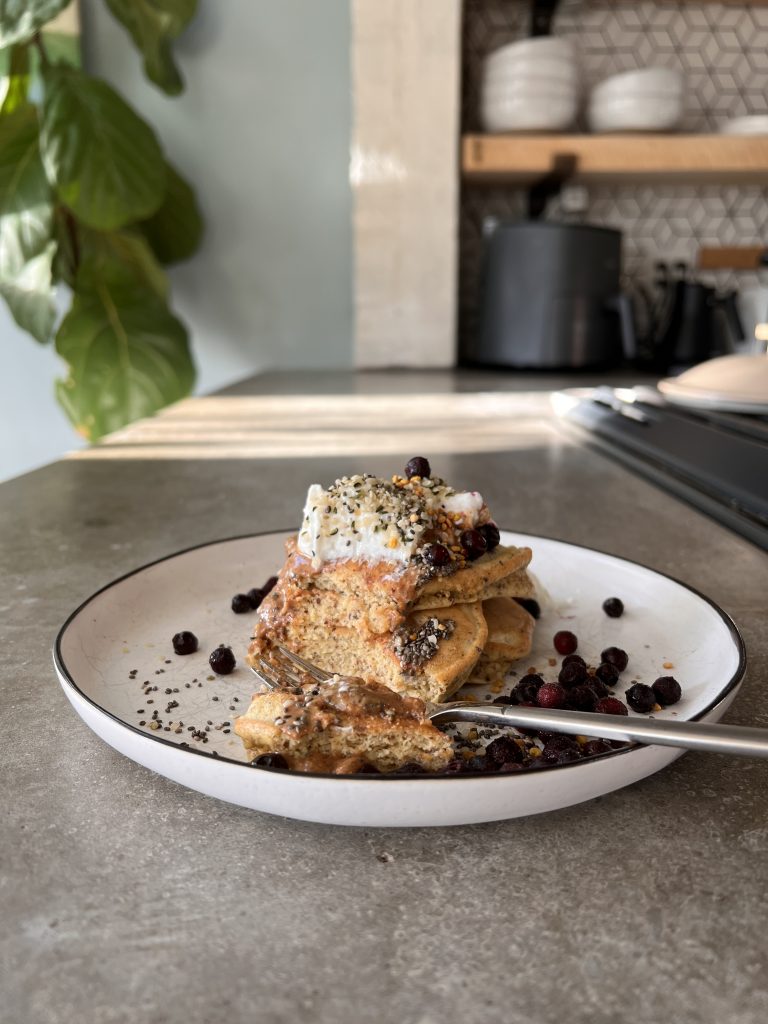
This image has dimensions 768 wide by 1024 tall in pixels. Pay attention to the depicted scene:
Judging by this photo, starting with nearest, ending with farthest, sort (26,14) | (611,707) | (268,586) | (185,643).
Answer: (611,707) < (185,643) < (268,586) < (26,14)

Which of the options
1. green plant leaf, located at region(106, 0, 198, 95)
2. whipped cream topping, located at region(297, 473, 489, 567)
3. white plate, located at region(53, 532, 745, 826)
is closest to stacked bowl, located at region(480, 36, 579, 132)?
green plant leaf, located at region(106, 0, 198, 95)

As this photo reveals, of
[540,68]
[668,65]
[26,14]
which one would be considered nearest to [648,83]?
[540,68]

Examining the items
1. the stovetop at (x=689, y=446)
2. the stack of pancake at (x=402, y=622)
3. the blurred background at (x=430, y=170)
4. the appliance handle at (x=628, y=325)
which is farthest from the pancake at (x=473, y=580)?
the blurred background at (x=430, y=170)

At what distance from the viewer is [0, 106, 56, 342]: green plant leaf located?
230cm

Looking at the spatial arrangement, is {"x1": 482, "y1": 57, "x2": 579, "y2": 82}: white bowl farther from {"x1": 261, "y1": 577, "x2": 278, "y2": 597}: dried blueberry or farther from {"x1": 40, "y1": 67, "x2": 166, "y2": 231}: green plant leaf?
{"x1": 261, "y1": 577, "x2": 278, "y2": 597}: dried blueberry

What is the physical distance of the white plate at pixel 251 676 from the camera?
40 cm

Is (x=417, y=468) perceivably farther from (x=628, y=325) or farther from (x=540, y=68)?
(x=540, y=68)

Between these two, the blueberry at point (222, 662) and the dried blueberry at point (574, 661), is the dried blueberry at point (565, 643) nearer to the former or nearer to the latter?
the dried blueberry at point (574, 661)

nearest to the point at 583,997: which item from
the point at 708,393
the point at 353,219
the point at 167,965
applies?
the point at 167,965

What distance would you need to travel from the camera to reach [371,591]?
628 millimetres

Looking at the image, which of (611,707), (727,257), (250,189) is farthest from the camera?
(250,189)

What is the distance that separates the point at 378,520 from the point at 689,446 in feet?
2.77

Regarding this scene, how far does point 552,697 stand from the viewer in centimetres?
55

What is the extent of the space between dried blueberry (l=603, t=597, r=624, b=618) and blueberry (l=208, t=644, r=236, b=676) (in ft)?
1.02
